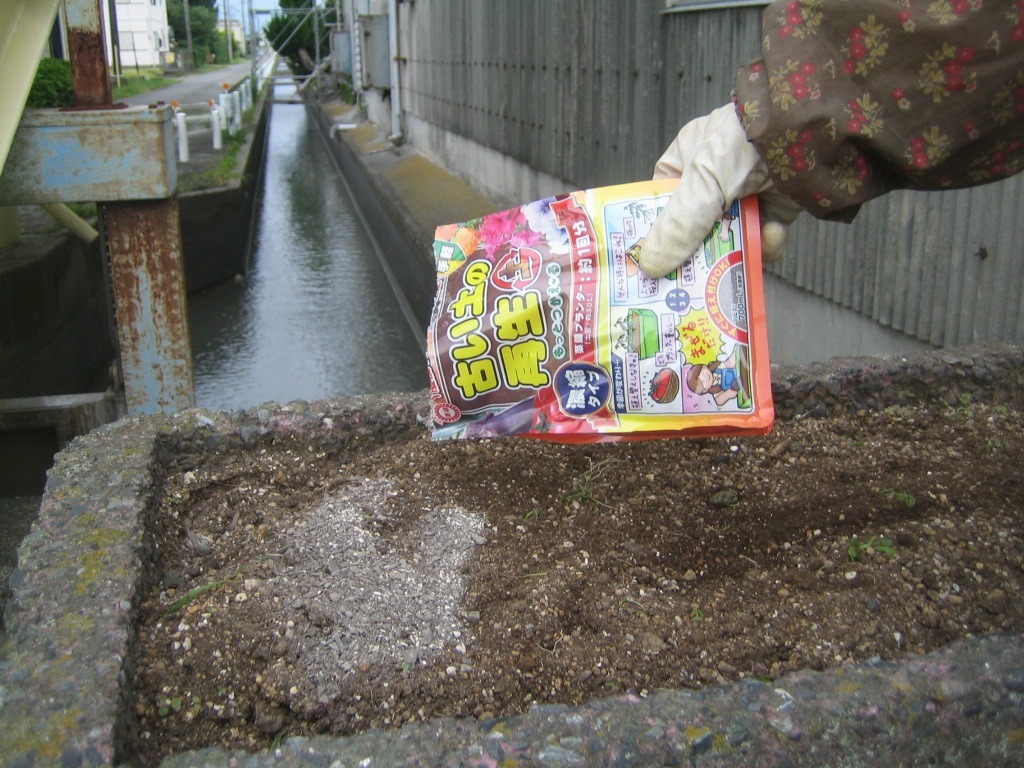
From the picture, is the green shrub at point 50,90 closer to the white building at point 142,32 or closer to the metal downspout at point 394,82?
the metal downspout at point 394,82

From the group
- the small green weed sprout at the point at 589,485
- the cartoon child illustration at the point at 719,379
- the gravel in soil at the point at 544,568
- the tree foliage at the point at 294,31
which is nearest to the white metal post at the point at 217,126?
the gravel in soil at the point at 544,568

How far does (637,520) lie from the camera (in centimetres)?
235

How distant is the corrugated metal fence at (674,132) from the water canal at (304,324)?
7.74ft

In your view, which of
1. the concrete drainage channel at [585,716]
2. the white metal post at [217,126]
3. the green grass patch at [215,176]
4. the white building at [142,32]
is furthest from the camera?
the white building at [142,32]

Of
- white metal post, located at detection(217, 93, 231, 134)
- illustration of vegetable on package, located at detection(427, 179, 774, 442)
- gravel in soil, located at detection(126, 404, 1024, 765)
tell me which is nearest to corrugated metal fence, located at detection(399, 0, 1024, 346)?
gravel in soil, located at detection(126, 404, 1024, 765)

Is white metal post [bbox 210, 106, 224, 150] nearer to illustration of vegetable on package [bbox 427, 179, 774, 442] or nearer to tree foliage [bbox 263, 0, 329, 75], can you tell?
illustration of vegetable on package [bbox 427, 179, 774, 442]

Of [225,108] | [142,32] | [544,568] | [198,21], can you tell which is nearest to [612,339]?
[544,568]

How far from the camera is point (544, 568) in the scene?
2156 millimetres

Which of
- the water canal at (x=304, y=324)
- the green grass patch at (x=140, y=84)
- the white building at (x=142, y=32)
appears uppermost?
the white building at (x=142, y=32)

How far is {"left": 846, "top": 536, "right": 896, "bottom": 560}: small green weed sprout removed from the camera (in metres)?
2.17

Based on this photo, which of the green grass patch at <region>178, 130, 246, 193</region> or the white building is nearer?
the green grass patch at <region>178, 130, 246, 193</region>

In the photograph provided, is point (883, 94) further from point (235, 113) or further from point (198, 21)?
point (198, 21)

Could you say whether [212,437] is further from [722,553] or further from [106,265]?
[106,265]

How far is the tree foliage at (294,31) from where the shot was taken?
44938 millimetres
